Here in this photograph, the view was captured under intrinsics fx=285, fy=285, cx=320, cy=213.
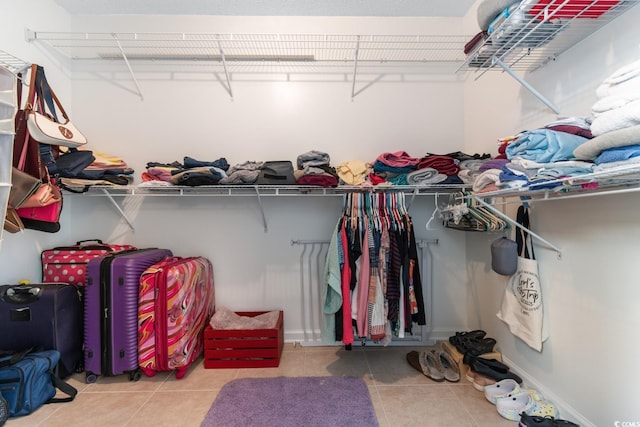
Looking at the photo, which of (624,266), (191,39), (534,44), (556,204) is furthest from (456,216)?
(191,39)

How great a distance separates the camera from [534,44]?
1.42 metres

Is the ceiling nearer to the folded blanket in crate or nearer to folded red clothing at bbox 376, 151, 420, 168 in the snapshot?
folded red clothing at bbox 376, 151, 420, 168

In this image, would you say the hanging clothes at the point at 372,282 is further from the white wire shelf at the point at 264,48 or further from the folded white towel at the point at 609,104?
the white wire shelf at the point at 264,48

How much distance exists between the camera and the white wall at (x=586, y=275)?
3.77ft

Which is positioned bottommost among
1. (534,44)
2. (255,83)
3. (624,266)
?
(624,266)

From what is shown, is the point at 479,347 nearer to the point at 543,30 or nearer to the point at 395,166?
the point at 395,166

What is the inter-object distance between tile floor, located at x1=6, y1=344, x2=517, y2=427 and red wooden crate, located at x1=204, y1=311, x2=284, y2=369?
47 mm

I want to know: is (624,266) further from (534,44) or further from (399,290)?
(534,44)

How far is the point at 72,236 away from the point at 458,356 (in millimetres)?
2993

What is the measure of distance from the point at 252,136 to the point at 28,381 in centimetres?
196

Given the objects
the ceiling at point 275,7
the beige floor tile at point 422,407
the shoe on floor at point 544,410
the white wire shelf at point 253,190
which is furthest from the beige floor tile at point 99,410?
the ceiling at point 275,7

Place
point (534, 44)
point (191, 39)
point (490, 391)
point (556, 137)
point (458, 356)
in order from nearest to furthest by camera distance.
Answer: point (556, 137)
point (534, 44)
point (490, 391)
point (458, 356)
point (191, 39)

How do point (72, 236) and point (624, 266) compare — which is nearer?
point (624, 266)

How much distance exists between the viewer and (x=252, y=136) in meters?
2.31
